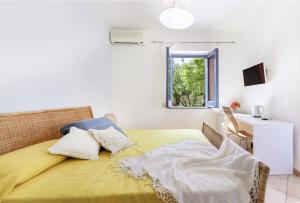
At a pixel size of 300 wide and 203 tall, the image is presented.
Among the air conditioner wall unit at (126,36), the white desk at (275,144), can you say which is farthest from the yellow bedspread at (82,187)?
the air conditioner wall unit at (126,36)

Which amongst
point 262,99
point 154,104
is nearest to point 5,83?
point 154,104

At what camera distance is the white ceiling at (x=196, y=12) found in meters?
2.76

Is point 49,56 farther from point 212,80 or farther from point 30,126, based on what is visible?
point 212,80

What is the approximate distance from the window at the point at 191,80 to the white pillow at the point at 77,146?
8.42 feet

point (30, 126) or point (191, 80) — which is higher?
point (191, 80)

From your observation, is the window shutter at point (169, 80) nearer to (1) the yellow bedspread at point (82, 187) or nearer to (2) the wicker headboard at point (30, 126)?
(2) the wicker headboard at point (30, 126)

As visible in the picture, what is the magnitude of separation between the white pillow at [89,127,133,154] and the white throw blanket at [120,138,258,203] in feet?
0.92

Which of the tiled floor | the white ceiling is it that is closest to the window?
the white ceiling

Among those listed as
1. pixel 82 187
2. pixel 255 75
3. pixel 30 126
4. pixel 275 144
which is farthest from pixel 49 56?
pixel 255 75

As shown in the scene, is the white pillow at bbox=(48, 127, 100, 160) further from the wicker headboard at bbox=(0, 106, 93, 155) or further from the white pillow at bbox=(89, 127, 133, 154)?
the wicker headboard at bbox=(0, 106, 93, 155)

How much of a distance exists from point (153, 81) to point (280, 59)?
217cm

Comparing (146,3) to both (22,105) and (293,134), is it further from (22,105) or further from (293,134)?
(293,134)

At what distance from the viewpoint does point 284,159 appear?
236 centimetres

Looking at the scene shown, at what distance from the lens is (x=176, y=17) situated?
227 centimetres
